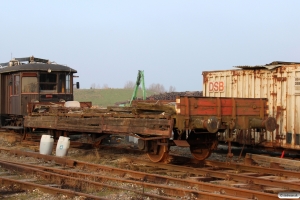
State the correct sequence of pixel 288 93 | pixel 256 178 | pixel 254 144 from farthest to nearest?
pixel 254 144 < pixel 288 93 < pixel 256 178

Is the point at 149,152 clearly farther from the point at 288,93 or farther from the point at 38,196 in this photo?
the point at 288,93

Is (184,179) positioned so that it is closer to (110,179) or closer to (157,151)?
(110,179)

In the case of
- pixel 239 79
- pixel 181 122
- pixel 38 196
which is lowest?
pixel 38 196

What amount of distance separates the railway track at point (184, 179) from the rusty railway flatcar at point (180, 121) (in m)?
0.65

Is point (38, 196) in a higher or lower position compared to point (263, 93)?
lower

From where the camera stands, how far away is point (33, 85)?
50.8 feet

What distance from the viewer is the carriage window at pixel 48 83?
1559 centimetres

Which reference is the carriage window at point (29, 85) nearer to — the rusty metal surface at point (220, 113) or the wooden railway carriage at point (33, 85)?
the wooden railway carriage at point (33, 85)

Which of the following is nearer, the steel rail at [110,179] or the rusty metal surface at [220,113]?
the steel rail at [110,179]

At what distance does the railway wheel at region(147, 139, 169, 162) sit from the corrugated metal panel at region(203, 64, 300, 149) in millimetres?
4144

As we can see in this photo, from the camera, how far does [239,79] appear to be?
45.0ft

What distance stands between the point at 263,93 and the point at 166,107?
4.75m

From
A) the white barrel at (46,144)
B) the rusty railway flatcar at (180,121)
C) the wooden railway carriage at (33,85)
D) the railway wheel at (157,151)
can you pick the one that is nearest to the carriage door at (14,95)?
the wooden railway carriage at (33,85)

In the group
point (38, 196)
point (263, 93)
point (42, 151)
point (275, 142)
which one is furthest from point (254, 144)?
point (38, 196)
